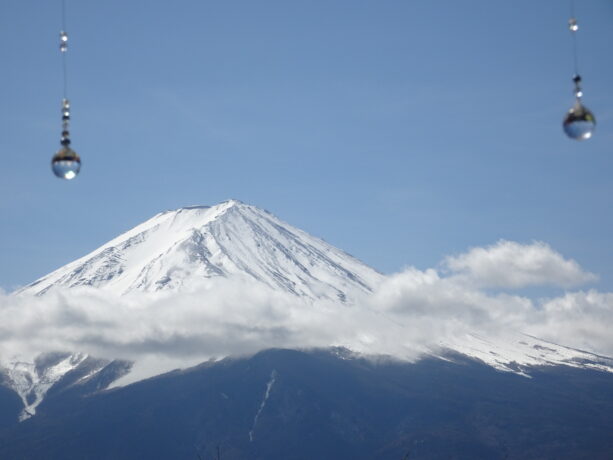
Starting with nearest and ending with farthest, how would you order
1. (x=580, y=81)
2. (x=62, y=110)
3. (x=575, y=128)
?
(x=575, y=128), (x=580, y=81), (x=62, y=110)

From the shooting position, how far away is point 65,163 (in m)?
9.53

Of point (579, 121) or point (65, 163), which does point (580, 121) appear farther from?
point (65, 163)

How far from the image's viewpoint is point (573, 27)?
959 cm

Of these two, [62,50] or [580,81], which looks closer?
[580,81]

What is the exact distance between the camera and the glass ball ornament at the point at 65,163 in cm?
949

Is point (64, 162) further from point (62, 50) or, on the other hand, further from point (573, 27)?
point (573, 27)

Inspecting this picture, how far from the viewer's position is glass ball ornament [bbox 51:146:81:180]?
9486 millimetres

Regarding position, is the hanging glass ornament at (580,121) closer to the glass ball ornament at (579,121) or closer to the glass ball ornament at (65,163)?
the glass ball ornament at (579,121)

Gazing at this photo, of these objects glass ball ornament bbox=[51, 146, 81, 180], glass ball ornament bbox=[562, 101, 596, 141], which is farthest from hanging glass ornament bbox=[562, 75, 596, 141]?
glass ball ornament bbox=[51, 146, 81, 180]


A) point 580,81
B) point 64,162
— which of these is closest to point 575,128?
point 580,81

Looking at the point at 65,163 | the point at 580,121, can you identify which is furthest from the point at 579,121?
the point at 65,163

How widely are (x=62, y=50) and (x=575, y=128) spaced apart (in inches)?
212

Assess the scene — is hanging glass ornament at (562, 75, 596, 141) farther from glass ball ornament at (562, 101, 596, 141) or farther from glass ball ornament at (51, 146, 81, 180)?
glass ball ornament at (51, 146, 81, 180)

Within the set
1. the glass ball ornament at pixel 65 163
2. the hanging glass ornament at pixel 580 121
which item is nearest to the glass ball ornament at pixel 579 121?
the hanging glass ornament at pixel 580 121
